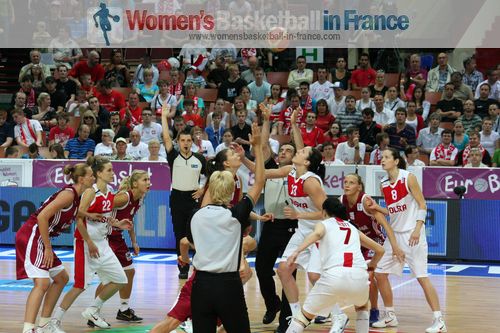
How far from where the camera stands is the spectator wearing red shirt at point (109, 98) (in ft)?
72.4

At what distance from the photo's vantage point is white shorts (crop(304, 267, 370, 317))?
8.57m

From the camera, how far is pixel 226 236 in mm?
7383

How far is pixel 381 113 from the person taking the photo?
65.9 feet

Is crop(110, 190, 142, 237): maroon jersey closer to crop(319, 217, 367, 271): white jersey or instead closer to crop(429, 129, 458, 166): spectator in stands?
crop(319, 217, 367, 271): white jersey

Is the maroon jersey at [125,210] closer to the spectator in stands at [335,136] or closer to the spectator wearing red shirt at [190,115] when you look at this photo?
the spectator in stands at [335,136]

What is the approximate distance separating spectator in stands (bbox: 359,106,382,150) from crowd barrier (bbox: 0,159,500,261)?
255 cm

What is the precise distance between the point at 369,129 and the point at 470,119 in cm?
204

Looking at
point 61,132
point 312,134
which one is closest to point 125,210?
point 312,134

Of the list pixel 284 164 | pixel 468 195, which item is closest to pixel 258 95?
pixel 468 195

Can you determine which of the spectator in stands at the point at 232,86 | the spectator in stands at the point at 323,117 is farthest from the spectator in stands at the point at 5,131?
the spectator in stands at the point at 323,117

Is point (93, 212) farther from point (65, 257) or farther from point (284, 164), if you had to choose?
point (65, 257)

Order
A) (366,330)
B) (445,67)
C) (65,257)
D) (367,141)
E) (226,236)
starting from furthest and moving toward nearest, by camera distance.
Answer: (445,67), (367,141), (65,257), (366,330), (226,236)

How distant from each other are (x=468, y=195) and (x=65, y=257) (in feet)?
22.9

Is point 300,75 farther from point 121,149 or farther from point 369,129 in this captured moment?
point 121,149
